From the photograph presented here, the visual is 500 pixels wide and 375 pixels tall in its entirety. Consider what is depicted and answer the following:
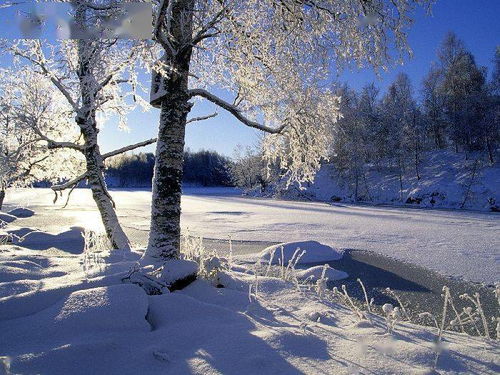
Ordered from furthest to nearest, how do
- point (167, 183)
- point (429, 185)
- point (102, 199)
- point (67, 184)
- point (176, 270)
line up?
point (429, 185) → point (67, 184) → point (102, 199) → point (167, 183) → point (176, 270)

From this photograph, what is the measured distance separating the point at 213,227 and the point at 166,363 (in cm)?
1401

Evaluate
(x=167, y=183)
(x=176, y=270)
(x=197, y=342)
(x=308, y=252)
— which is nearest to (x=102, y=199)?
(x=167, y=183)

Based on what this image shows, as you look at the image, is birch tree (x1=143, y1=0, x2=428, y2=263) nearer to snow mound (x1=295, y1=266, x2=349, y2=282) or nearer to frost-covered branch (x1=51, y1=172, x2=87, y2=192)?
snow mound (x1=295, y1=266, x2=349, y2=282)

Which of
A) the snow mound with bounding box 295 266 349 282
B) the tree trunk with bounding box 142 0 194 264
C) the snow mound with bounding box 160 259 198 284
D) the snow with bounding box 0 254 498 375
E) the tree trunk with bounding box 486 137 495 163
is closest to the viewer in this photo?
the snow with bounding box 0 254 498 375

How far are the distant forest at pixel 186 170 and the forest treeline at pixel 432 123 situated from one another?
57.5 m

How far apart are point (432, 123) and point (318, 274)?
47.4 m

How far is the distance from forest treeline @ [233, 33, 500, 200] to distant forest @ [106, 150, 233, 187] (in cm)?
5754

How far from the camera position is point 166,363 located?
2.08 m

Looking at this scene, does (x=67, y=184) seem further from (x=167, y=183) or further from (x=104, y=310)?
(x=104, y=310)

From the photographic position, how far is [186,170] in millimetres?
105750

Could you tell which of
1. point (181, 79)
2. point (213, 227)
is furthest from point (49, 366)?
point (213, 227)

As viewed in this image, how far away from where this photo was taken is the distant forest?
10144 centimetres

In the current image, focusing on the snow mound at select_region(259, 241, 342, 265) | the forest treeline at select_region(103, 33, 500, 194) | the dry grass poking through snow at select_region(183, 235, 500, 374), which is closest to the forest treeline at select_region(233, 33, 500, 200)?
the forest treeline at select_region(103, 33, 500, 194)

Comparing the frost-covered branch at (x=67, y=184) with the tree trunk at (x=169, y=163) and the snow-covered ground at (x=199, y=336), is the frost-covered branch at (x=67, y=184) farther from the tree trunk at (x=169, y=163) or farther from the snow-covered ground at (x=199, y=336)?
the tree trunk at (x=169, y=163)
